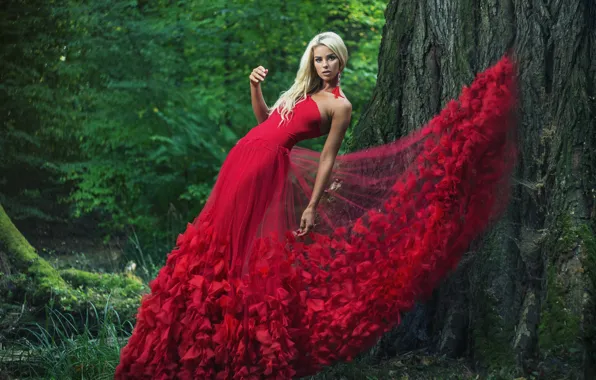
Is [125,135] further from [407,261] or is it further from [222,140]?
[407,261]

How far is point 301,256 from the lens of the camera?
3.62 metres

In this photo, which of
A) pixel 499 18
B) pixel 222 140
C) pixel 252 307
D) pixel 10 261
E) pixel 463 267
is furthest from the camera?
pixel 222 140

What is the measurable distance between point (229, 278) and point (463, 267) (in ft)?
4.50

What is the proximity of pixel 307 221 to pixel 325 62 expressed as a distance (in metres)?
0.83

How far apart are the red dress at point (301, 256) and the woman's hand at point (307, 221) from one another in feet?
0.20

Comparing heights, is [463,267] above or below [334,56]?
below

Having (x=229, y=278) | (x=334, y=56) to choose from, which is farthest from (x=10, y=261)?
(x=334, y=56)

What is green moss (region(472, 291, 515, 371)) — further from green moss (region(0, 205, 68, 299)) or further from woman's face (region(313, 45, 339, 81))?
green moss (region(0, 205, 68, 299))

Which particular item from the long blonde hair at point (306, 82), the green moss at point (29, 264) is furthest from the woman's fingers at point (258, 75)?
the green moss at point (29, 264)

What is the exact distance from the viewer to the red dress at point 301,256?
11.3ft

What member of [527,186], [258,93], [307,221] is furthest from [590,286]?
[258,93]

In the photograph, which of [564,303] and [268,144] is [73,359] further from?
[564,303]

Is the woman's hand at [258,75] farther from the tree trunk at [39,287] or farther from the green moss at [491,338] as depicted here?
the tree trunk at [39,287]

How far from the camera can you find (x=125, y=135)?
9.12m
